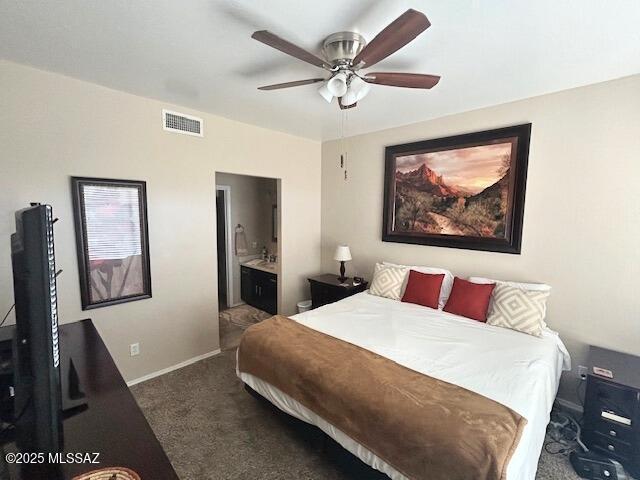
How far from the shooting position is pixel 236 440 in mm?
2043

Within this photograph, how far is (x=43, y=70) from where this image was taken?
2.10 metres

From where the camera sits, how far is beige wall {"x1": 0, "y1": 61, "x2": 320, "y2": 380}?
2.05 meters

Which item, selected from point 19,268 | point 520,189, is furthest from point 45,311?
point 520,189

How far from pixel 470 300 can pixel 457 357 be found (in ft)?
2.83

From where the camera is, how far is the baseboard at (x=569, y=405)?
7.79ft

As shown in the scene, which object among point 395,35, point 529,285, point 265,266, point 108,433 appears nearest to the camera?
point 108,433

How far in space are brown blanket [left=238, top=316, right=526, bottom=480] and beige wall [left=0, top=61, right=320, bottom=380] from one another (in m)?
1.32

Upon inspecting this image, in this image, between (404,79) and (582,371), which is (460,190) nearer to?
(404,79)

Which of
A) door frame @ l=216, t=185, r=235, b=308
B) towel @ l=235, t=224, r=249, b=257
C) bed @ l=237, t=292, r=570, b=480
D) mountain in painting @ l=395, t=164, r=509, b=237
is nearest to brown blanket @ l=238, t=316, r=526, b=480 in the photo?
bed @ l=237, t=292, r=570, b=480

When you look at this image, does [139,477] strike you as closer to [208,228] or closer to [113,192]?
[113,192]

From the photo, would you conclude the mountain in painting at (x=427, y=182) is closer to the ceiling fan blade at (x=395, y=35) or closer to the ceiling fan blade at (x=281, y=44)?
the ceiling fan blade at (x=395, y=35)

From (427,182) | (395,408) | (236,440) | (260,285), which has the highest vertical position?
(427,182)

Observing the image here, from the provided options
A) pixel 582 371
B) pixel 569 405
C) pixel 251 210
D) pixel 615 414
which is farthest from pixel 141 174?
pixel 569 405

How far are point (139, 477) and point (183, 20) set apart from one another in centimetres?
204
